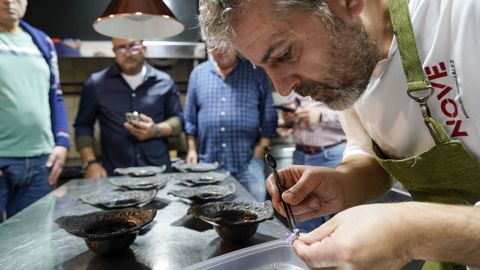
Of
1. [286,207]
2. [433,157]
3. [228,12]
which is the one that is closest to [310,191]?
[286,207]

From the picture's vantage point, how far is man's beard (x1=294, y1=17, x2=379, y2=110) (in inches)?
36.1

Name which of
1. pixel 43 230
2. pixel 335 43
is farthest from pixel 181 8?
pixel 335 43

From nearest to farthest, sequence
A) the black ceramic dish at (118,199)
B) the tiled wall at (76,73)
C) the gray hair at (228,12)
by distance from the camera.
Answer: the gray hair at (228,12)
the black ceramic dish at (118,199)
the tiled wall at (76,73)

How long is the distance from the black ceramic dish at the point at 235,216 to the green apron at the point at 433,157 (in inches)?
19.1

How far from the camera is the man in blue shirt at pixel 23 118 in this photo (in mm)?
2160

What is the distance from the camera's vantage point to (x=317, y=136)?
2984mm

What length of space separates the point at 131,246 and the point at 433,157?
3.26ft

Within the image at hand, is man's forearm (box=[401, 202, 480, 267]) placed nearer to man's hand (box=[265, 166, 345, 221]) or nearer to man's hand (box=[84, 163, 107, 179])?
man's hand (box=[265, 166, 345, 221])

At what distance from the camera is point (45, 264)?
108cm

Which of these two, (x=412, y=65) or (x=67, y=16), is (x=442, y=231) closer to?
(x=412, y=65)

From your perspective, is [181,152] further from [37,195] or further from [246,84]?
[37,195]

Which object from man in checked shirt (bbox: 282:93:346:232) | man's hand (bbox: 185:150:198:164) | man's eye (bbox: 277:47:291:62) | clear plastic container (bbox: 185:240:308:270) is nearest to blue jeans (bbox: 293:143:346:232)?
man in checked shirt (bbox: 282:93:346:232)

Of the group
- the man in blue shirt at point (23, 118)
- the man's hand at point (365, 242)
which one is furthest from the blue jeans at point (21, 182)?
the man's hand at point (365, 242)

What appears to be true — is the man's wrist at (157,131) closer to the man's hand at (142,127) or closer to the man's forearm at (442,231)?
the man's hand at (142,127)
